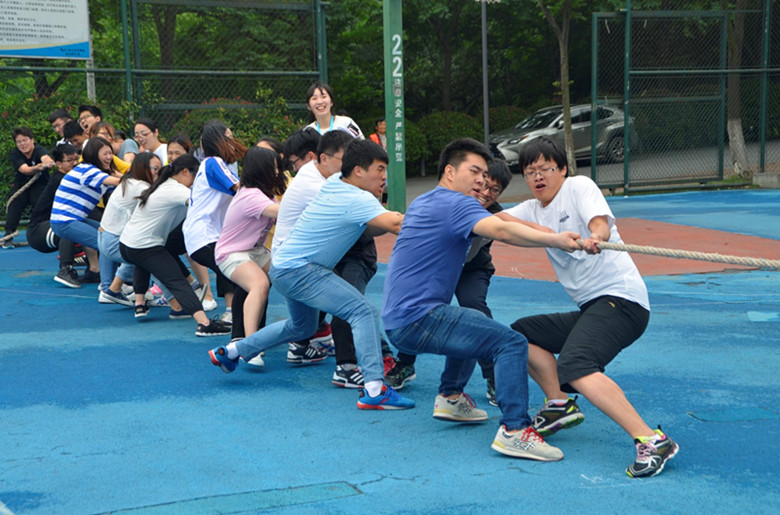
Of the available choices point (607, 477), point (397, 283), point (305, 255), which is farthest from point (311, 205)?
point (607, 477)

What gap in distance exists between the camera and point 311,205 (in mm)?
5215

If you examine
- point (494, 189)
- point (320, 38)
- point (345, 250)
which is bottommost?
point (345, 250)

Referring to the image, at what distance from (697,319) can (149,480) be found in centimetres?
479

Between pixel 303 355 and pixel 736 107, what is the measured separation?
14.0 metres

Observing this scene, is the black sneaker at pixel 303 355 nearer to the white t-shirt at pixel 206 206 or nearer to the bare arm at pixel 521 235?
the white t-shirt at pixel 206 206

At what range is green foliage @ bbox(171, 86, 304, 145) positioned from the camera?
43.0ft

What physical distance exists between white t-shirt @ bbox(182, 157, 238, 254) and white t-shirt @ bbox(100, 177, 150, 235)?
40.2 inches

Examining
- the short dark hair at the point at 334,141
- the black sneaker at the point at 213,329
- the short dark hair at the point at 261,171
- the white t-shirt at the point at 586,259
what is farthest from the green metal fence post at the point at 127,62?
the white t-shirt at the point at 586,259

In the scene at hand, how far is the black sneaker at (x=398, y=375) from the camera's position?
5523 millimetres

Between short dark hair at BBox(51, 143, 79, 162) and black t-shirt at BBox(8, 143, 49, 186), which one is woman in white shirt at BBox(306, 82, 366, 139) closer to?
short dark hair at BBox(51, 143, 79, 162)

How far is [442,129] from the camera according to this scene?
76.0 feet

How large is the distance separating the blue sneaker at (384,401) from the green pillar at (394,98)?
694 cm

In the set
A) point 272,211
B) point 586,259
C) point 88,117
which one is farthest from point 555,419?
point 88,117

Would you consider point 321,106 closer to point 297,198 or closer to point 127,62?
point 297,198
